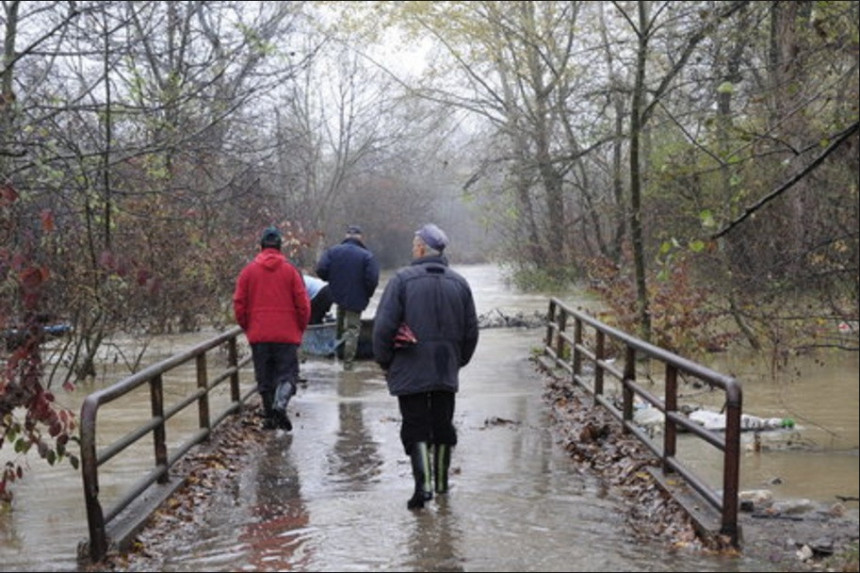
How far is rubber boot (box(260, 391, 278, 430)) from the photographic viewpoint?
11141mm

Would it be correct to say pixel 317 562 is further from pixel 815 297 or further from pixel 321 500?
pixel 815 297

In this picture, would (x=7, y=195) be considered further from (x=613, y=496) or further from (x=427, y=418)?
(x=613, y=496)

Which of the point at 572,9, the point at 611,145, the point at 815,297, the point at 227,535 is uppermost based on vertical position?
the point at 572,9

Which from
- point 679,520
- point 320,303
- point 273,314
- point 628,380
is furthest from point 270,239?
point 320,303

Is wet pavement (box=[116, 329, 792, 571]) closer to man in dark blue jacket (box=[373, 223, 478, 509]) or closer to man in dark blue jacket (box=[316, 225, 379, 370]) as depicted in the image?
man in dark blue jacket (box=[373, 223, 478, 509])

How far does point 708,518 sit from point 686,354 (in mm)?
9233

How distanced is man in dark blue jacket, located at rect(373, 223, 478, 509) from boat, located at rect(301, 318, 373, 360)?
9.34m

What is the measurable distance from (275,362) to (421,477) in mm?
3753

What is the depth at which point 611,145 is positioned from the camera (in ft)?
77.9

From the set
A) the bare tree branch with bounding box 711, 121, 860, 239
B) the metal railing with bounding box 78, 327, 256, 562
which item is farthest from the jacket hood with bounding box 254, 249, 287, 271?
the bare tree branch with bounding box 711, 121, 860, 239

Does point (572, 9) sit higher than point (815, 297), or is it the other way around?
point (572, 9)

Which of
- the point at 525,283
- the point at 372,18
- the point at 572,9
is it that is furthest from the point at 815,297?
the point at 525,283

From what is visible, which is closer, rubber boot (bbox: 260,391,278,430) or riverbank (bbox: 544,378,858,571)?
riverbank (bbox: 544,378,858,571)

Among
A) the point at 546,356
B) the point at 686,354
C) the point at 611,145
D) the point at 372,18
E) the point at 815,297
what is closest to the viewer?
the point at 815,297
